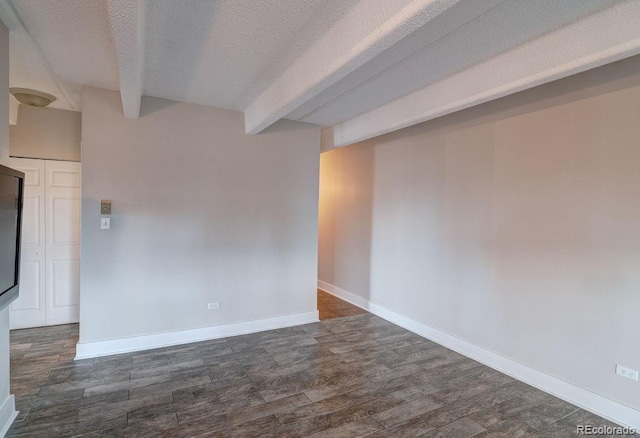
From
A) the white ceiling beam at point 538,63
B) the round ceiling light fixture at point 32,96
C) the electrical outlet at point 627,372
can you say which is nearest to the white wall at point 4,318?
the round ceiling light fixture at point 32,96

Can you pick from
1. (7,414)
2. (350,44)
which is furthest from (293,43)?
(7,414)

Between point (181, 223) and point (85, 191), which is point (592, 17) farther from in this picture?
point (85, 191)

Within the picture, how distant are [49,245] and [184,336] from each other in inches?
81.6

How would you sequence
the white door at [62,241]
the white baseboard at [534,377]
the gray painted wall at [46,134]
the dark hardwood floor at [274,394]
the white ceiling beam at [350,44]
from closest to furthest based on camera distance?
the white ceiling beam at [350,44] < the dark hardwood floor at [274,394] < the white baseboard at [534,377] < the gray painted wall at [46,134] < the white door at [62,241]

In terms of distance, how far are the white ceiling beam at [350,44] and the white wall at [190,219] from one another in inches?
45.4

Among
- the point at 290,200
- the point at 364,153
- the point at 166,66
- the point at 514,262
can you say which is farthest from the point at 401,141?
the point at 166,66

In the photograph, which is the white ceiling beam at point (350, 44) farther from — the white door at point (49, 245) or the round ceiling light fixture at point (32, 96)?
the white door at point (49, 245)

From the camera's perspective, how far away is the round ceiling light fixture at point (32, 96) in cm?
331

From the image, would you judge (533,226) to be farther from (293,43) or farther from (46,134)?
(46,134)

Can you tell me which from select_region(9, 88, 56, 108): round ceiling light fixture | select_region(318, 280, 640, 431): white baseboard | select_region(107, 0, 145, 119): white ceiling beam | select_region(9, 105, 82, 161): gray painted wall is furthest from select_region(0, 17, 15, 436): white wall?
select_region(318, 280, 640, 431): white baseboard

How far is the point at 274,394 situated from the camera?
269 cm

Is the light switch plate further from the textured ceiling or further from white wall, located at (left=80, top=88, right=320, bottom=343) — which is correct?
the textured ceiling

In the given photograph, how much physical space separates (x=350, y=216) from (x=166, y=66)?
3.47m

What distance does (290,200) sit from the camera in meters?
4.33
